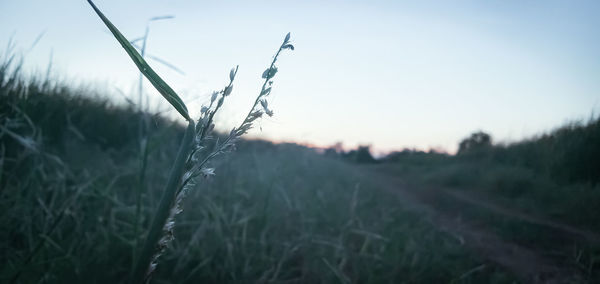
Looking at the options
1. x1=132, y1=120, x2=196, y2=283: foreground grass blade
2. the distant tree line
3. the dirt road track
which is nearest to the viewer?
x1=132, y1=120, x2=196, y2=283: foreground grass blade

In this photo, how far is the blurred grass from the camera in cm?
157

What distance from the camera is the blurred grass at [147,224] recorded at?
1.57 meters

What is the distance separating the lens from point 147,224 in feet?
6.91

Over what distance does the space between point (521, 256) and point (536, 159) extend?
1.60 meters

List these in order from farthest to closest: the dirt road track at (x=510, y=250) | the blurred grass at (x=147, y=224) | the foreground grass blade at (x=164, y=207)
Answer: the dirt road track at (x=510, y=250)
the blurred grass at (x=147, y=224)
the foreground grass blade at (x=164, y=207)

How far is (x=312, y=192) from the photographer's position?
413 centimetres

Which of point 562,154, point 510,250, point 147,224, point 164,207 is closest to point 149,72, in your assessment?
point 164,207

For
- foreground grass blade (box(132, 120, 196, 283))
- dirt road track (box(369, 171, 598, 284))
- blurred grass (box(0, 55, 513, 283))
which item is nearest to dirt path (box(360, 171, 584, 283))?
dirt road track (box(369, 171, 598, 284))

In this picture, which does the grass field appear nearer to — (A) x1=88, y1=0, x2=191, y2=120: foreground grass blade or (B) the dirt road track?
(B) the dirt road track

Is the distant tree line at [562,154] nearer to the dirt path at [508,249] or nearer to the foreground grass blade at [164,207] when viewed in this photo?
the dirt path at [508,249]

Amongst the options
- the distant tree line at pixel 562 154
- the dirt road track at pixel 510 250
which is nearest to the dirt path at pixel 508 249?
the dirt road track at pixel 510 250

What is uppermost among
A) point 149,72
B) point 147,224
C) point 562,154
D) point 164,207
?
point 562,154

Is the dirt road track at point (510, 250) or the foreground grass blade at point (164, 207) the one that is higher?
the foreground grass blade at point (164, 207)

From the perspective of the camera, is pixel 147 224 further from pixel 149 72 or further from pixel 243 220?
pixel 149 72
